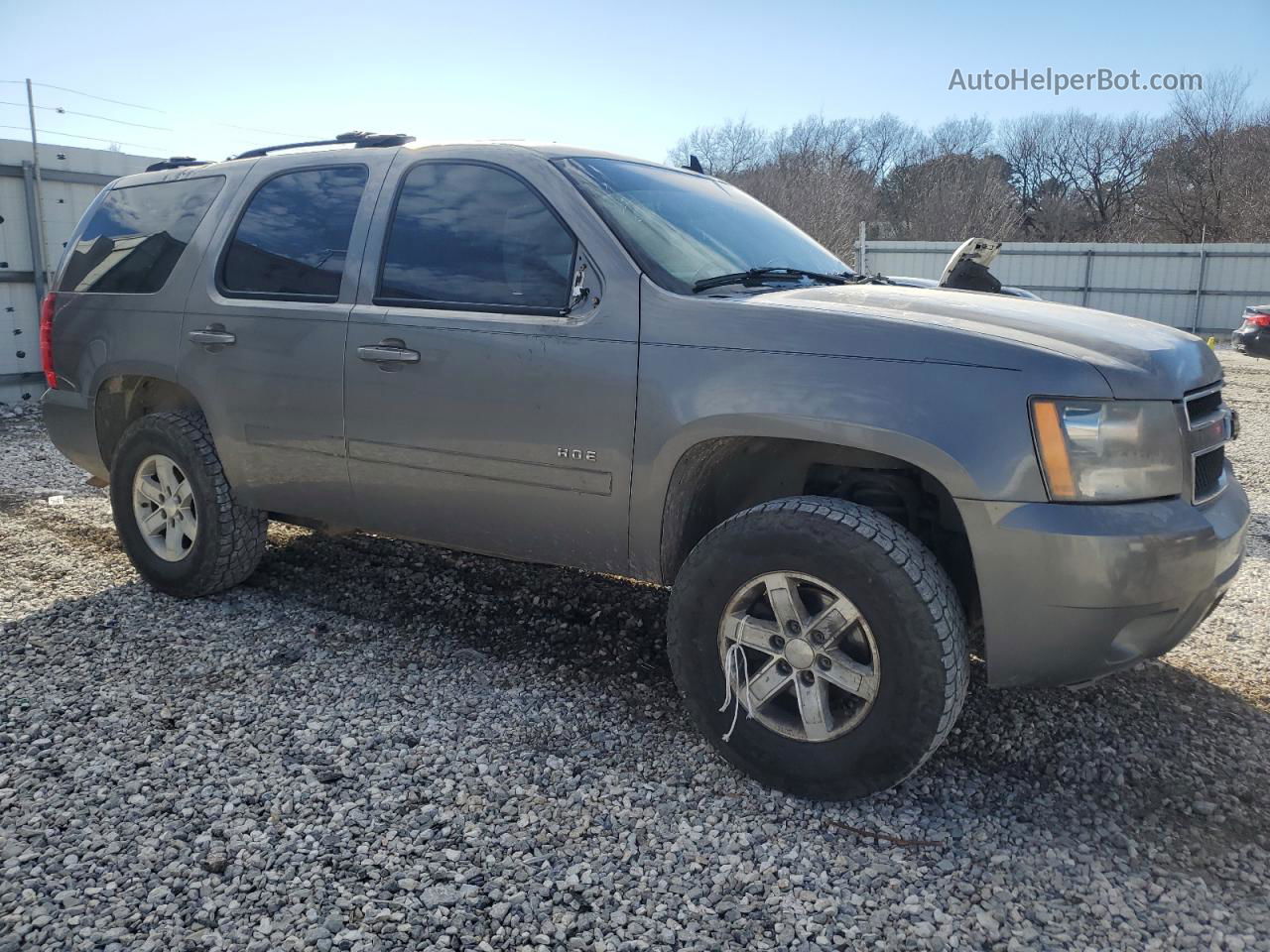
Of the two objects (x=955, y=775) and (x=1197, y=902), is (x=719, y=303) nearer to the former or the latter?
(x=955, y=775)

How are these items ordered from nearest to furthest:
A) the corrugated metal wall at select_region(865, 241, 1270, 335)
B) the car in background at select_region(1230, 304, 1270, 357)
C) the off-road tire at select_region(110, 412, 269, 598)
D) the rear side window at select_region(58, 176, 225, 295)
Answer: the off-road tire at select_region(110, 412, 269, 598) < the rear side window at select_region(58, 176, 225, 295) < the car in background at select_region(1230, 304, 1270, 357) < the corrugated metal wall at select_region(865, 241, 1270, 335)

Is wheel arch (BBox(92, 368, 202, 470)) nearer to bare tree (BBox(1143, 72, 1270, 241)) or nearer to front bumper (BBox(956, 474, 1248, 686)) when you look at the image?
front bumper (BBox(956, 474, 1248, 686))

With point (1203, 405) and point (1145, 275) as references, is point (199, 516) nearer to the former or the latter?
point (1203, 405)

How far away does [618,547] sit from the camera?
3.25 m

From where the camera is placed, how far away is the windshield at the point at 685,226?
329 centimetres

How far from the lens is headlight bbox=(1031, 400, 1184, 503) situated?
2.53 metres

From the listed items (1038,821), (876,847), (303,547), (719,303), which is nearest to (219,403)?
(303,547)

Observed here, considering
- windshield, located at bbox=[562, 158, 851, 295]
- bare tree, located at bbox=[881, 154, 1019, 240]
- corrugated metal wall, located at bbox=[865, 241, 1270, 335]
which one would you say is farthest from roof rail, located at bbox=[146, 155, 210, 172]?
bare tree, located at bbox=[881, 154, 1019, 240]

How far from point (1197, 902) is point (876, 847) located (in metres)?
0.78

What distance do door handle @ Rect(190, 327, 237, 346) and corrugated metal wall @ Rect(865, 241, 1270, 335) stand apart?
68.1 feet

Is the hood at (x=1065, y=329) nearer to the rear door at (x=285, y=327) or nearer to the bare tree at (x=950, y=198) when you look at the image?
the rear door at (x=285, y=327)

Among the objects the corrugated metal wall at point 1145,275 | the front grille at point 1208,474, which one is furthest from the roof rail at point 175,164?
the corrugated metal wall at point 1145,275

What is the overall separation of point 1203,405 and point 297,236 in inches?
134

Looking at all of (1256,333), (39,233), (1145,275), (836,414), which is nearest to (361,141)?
(836,414)
